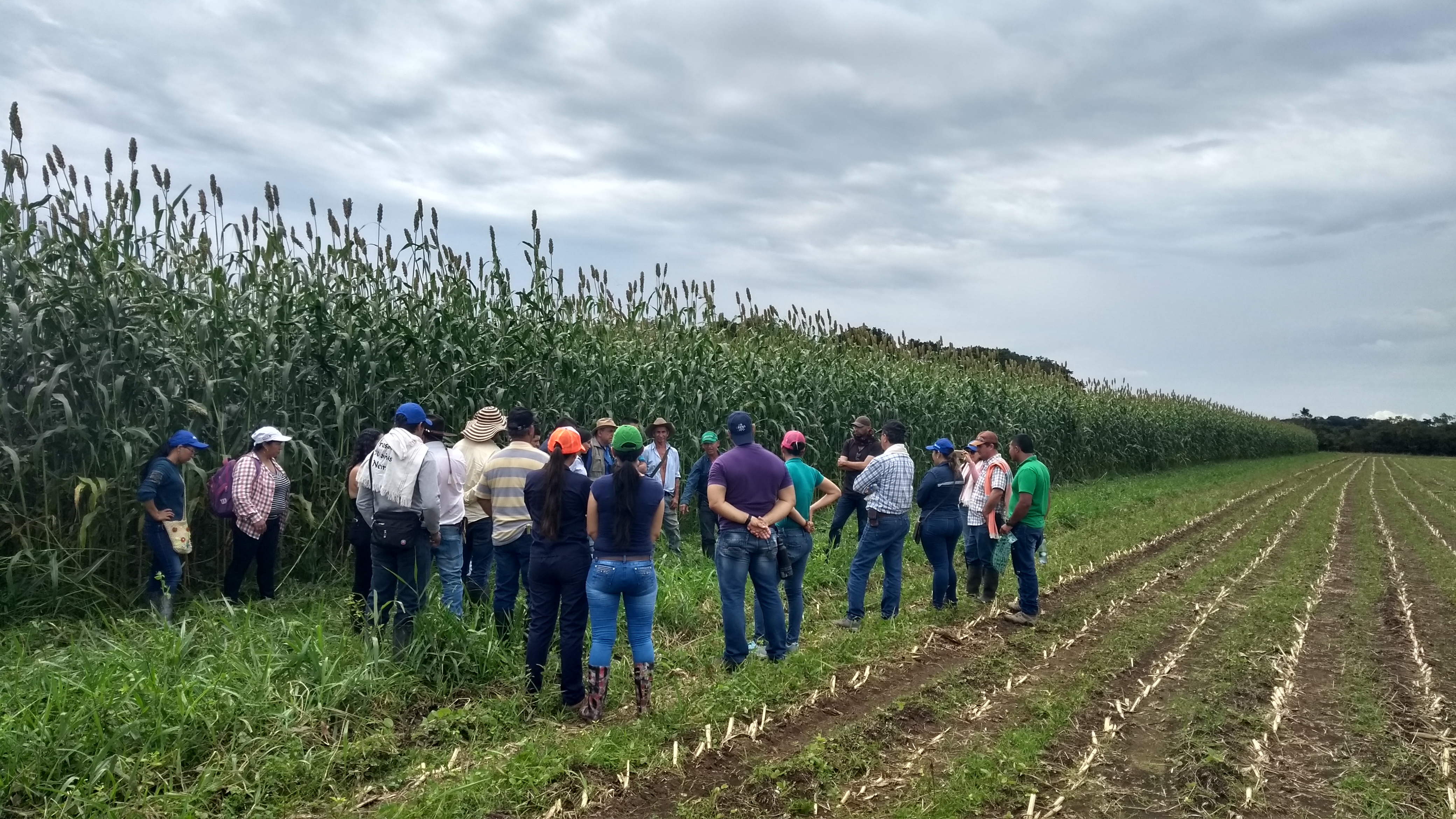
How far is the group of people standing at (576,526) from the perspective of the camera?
19.5 feet

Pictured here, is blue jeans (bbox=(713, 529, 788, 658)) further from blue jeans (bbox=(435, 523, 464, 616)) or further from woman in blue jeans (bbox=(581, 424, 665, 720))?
blue jeans (bbox=(435, 523, 464, 616))

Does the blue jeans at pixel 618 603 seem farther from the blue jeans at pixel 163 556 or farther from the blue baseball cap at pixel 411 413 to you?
the blue jeans at pixel 163 556

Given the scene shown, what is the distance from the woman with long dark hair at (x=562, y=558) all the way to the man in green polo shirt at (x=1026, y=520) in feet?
15.9

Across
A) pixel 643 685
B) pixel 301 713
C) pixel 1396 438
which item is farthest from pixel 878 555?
pixel 1396 438

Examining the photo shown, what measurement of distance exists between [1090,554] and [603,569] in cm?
998

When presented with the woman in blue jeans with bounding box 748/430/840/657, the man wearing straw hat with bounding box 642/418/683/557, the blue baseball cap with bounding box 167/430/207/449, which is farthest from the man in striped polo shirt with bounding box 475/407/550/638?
the man wearing straw hat with bounding box 642/418/683/557

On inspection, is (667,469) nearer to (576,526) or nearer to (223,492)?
(223,492)

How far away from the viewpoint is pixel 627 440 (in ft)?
19.2

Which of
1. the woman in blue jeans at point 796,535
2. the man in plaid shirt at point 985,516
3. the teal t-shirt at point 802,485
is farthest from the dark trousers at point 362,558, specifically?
the man in plaid shirt at point 985,516

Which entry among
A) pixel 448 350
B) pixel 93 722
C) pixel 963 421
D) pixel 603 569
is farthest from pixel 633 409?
pixel 963 421

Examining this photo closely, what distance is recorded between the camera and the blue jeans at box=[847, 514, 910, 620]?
8.60 m

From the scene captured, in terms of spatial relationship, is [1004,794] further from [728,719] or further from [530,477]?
[530,477]

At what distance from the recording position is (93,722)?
4.64 m

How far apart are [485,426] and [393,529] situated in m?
1.53
